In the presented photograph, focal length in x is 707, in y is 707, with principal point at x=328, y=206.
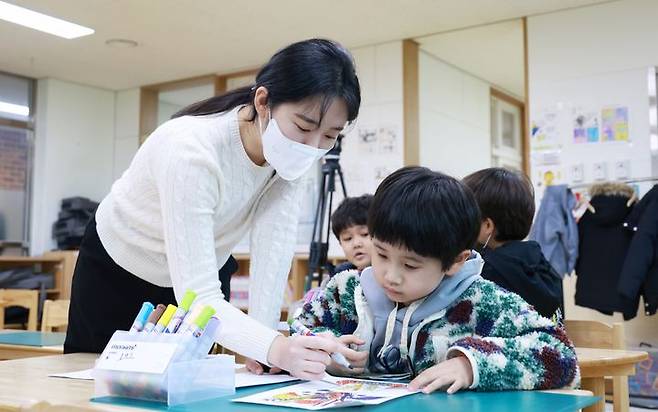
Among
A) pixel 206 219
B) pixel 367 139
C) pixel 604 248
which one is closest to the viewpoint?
pixel 206 219

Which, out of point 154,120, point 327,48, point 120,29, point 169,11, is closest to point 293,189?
Answer: point 327,48

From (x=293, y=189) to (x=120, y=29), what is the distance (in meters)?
4.37

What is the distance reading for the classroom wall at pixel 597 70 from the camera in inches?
177

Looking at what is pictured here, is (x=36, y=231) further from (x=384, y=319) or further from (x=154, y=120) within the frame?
(x=384, y=319)

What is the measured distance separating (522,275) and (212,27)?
13.0 ft

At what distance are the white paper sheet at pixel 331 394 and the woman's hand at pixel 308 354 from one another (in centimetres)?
2

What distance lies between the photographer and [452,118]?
6.25 metres

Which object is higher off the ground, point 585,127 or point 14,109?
point 14,109

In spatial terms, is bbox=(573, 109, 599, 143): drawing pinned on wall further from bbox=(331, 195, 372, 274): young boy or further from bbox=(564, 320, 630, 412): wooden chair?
bbox=(564, 320, 630, 412): wooden chair

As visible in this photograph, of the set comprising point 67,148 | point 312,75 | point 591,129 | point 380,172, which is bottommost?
point 312,75

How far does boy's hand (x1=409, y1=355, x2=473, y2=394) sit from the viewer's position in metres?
1.00

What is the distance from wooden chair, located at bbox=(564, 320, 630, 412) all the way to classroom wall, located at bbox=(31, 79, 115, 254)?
226 inches

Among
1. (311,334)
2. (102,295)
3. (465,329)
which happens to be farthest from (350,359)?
(102,295)

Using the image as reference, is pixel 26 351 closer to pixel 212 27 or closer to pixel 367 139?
pixel 212 27
